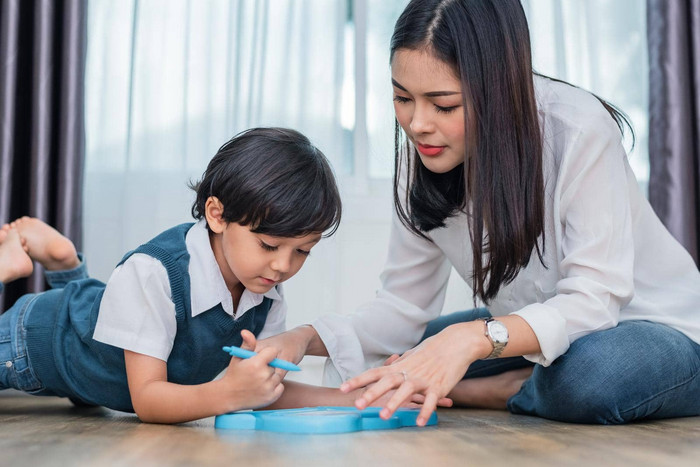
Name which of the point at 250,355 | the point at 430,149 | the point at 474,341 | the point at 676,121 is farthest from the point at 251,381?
the point at 676,121

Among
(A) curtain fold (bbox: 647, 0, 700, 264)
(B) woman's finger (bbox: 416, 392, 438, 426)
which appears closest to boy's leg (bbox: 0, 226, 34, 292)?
(B) woman's finger (bbox: 416, 392, 438, 426)

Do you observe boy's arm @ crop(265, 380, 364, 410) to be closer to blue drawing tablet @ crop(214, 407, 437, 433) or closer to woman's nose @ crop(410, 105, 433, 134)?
blue drawing tablet @ crop(214, 407, 437, 433)

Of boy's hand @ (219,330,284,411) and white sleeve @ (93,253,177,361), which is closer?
boy's hand @ (219,330,284,411)

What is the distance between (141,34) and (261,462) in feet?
6.62

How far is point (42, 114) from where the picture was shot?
95.7 inches

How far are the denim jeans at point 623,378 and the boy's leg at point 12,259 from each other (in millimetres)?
1090

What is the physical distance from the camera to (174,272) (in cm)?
129

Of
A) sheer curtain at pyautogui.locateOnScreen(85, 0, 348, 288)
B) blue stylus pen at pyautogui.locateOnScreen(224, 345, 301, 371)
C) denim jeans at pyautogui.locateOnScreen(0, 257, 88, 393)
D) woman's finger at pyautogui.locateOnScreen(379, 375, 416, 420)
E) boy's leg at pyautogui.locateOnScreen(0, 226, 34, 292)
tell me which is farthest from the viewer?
sheer curtain at pyautogui.locateOnScreen(85, 0, 348, 288)

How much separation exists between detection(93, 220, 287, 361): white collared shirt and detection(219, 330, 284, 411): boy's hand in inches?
6.1

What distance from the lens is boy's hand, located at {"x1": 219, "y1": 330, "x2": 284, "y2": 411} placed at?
3.73 feet

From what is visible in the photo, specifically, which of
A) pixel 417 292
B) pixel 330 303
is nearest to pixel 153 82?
pixel 330 303

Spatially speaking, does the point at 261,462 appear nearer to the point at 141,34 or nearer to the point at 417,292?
the point at 417,292

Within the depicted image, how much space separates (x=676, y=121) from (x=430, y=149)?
160 cm

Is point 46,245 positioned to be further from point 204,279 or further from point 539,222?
point 539,222
